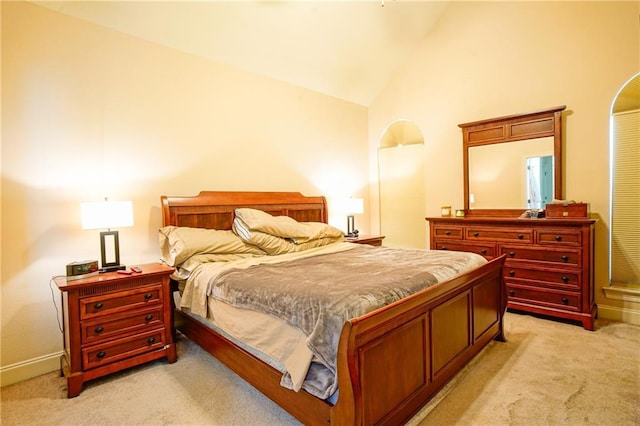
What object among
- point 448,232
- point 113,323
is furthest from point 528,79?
point 113,323

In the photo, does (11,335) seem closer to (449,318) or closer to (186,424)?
(186,424)

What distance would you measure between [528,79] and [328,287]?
3.52 metres

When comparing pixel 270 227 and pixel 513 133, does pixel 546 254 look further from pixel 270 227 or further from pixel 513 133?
pixel 270 227

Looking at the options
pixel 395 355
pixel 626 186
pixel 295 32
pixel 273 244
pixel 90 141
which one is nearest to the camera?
pixel 395 355

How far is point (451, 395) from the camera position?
6.63 feet

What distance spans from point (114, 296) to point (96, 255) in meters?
0.61

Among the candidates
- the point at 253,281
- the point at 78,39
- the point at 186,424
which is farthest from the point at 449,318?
the point at 78,39

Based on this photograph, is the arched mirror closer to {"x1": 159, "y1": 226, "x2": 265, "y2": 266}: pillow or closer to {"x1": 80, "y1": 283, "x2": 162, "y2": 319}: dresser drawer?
{"x1": 159, "y1": 226, "x2": 265, "y2": 266}: pillow

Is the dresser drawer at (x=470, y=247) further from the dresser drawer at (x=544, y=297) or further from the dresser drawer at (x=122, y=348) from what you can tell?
the dresser drawer at (x=122, y=348)

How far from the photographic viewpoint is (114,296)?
2.31m

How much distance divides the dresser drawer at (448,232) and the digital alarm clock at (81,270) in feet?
11.6

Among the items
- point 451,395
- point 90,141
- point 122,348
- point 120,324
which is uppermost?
point 90,141

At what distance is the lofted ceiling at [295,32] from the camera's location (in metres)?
2.86

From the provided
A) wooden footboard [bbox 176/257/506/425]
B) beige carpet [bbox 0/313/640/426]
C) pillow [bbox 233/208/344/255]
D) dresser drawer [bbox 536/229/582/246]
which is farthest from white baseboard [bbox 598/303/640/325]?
pillow [bbox 233/208/344/255]
